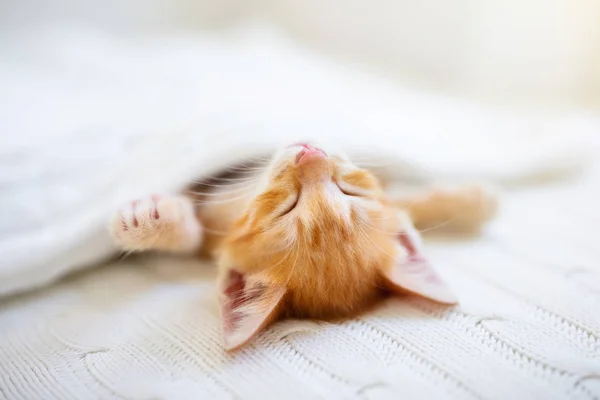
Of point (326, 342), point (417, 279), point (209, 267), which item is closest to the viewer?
point (326, 342)

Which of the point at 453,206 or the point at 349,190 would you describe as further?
the point at 453,206

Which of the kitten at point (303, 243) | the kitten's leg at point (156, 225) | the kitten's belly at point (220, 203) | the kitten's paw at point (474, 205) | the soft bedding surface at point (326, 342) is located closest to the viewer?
the soft bedding surface at point (326, 342)

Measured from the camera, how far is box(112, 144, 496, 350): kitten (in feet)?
2.80

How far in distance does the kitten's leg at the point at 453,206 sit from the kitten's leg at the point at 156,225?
496 millimetres

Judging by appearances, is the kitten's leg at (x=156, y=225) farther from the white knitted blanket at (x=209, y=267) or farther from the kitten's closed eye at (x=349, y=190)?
the kitten's closed eye at (x=349, y=190)

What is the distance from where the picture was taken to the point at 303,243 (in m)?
0.86

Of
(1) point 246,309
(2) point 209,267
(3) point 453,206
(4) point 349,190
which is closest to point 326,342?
(1) point 246,309

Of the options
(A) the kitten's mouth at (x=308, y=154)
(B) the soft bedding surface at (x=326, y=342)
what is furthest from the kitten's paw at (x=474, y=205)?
(A) the kitten's mouth at (x=308, y=154)

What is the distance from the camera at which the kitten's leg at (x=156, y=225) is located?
960 millimetres

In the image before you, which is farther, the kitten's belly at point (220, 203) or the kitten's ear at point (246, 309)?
the kitten's belly at point (220, 203)

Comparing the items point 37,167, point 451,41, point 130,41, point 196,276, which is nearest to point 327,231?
point 196,276

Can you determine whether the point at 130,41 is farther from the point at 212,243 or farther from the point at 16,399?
the point at 16,399

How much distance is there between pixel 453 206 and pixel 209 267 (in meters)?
0.59

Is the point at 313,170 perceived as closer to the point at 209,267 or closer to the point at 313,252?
the point at 313,252
